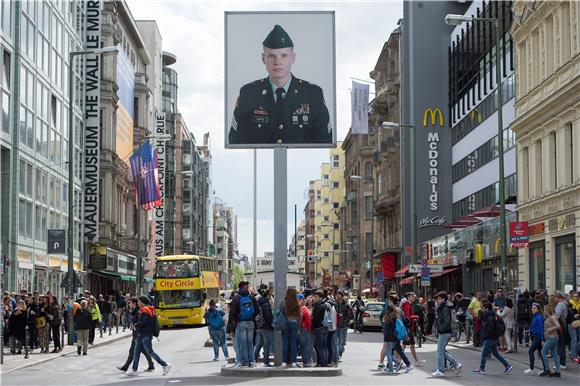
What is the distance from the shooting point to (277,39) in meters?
23.5

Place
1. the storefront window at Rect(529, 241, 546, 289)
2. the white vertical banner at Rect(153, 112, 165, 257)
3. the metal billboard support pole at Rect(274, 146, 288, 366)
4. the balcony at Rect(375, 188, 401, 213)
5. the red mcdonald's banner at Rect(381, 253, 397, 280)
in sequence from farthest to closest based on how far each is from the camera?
the white vertical banner at Rect(153, 112, 165, 257)
the red mcdonald's banner at Rect(381, 253, 397, 280)
the balcony at Rect(375, 188, 401, 213)
the storefront window at Rect(529, 241, 546, 289)
the metal billboard support pole at Rect(274, 146, 288, 366)

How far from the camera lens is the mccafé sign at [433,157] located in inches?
2638

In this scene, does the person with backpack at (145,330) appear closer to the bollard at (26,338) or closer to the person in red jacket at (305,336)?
the person in red jacket at (305,336)

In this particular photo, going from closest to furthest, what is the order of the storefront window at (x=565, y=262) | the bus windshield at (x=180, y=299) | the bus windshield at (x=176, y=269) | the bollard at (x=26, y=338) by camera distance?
the bollard at (x=26, y=338), the storefront window at (x=565, y=262), the bus windshield at (x=176, y=269), the bus windshield at (x=180, y=299)

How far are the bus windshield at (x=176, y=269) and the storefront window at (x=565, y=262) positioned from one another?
23.3m

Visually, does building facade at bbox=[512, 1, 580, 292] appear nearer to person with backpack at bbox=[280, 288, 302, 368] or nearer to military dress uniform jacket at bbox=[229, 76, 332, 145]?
military dress uniform jacket at bbox=[229, 76, 332, 145]

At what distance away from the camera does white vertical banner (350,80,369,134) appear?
2837 inches

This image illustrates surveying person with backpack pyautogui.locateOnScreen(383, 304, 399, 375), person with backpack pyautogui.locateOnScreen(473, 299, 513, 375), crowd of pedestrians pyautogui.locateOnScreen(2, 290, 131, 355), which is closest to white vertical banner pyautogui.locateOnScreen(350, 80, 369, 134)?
crowd of pedestrians pyautogui.locateOnScreen(2, 290, 131, 355)

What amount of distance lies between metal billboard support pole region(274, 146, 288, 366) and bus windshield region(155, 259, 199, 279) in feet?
101

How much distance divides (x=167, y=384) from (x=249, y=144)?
21.3 ft

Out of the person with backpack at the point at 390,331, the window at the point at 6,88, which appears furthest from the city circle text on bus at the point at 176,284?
the person with backpack at the point at 390,331

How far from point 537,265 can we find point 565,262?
3924mm

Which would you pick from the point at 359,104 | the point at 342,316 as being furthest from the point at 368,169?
the point at 342,316

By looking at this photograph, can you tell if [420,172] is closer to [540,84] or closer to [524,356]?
[540,84]
